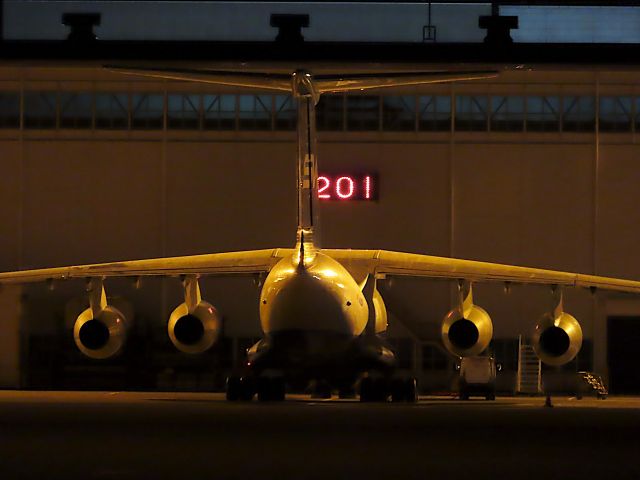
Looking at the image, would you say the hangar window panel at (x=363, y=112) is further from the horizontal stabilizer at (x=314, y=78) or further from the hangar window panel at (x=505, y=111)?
the horizontal stabilizer at (x=314, y=78)

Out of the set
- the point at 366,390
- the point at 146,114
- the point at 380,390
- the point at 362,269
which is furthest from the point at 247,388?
the point at 146,114

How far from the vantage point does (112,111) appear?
37219 millimetres

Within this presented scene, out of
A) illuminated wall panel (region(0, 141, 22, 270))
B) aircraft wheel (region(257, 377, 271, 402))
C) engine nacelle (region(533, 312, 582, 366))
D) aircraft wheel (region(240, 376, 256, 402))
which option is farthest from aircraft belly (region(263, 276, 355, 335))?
illuminated wall panel (region(0, 141, 22, 270))

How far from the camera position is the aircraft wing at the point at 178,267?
1078 inches

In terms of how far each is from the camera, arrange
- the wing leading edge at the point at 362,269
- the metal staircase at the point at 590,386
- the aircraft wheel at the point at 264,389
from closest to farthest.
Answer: the aircraft wheel at the point at 264,389, the wing leading edge at the point at 362,269, the metal staircase at the point at 590,386

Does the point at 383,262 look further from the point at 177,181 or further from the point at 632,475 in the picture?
the point at 632,475

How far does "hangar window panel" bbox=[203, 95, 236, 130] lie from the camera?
3716cm

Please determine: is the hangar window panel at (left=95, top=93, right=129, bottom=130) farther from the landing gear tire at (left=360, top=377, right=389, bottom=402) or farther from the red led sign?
the landing gear tire at (left=360, top=377, right=389, bottom=402)

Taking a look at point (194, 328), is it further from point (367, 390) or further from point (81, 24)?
point (81, 24)

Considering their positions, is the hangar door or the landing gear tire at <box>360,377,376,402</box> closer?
the landing gear tire at <box>360,377,376,402</box>

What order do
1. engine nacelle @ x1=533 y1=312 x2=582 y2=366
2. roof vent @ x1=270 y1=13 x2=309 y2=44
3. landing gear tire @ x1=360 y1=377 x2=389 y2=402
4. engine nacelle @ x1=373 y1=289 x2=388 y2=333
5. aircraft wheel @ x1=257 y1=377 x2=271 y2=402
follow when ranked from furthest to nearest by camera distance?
roof vent @ x1=270 y1=13 x2=309 y2=44, engine nacelle @ x1=373 y1=289 x2=388 y2=333, engine nacelle @ x1=533 y1=312 x2=582 y2=366, landing gear tire @ x1=360 y1=377 x2=389 y2=402, aircraft wheel @ x1=257 y1=377 x2=271 y2=402

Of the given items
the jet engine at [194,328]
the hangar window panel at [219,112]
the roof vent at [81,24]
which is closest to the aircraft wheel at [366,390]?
the jet engine at [194,328]

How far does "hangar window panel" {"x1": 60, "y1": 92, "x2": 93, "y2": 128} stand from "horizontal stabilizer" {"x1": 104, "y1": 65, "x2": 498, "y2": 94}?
508 inches

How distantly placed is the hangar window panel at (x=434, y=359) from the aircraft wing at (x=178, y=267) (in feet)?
32.3
